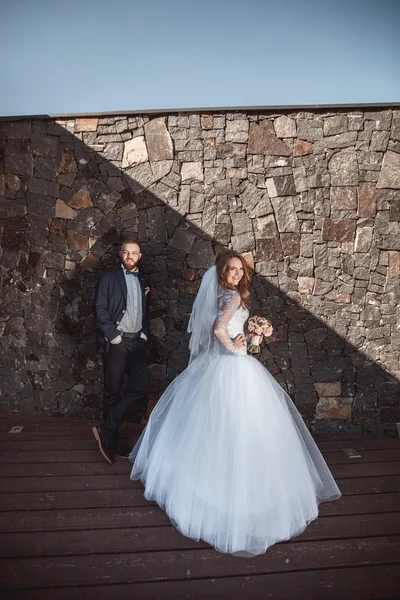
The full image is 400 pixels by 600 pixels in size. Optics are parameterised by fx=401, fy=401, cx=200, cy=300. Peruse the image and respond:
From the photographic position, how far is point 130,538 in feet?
7.52

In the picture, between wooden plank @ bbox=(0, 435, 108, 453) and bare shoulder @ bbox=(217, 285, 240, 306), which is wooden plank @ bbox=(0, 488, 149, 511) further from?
bare shoulder @ bbox=(217, 285, 240, 306)

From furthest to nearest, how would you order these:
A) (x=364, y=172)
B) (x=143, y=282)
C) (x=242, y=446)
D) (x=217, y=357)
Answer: (x=364, y=172) < (x=143, y=282) < (x=217, y=357) < (x=242, y=446)

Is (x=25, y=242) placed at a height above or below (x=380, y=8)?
below

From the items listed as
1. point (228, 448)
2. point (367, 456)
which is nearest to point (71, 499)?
point (228, 448)

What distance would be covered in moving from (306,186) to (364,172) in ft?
1.80

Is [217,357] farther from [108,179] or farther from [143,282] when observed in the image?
[108,179]

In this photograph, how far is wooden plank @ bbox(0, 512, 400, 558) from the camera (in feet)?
7.16

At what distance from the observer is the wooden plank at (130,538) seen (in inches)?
86.0

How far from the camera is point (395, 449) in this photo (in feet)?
11.5

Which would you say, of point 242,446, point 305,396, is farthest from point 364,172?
point 242,446

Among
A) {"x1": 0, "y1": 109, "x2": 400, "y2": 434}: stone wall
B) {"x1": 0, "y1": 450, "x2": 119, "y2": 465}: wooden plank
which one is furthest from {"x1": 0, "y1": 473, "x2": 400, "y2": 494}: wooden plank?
{"x1": 0, "y1": 109, "x2": 400, "y2": 434}: stone wall

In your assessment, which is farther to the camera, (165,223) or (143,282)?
(165,223)

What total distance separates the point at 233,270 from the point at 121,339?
1.11m

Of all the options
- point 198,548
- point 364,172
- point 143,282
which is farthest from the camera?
point 364,172
